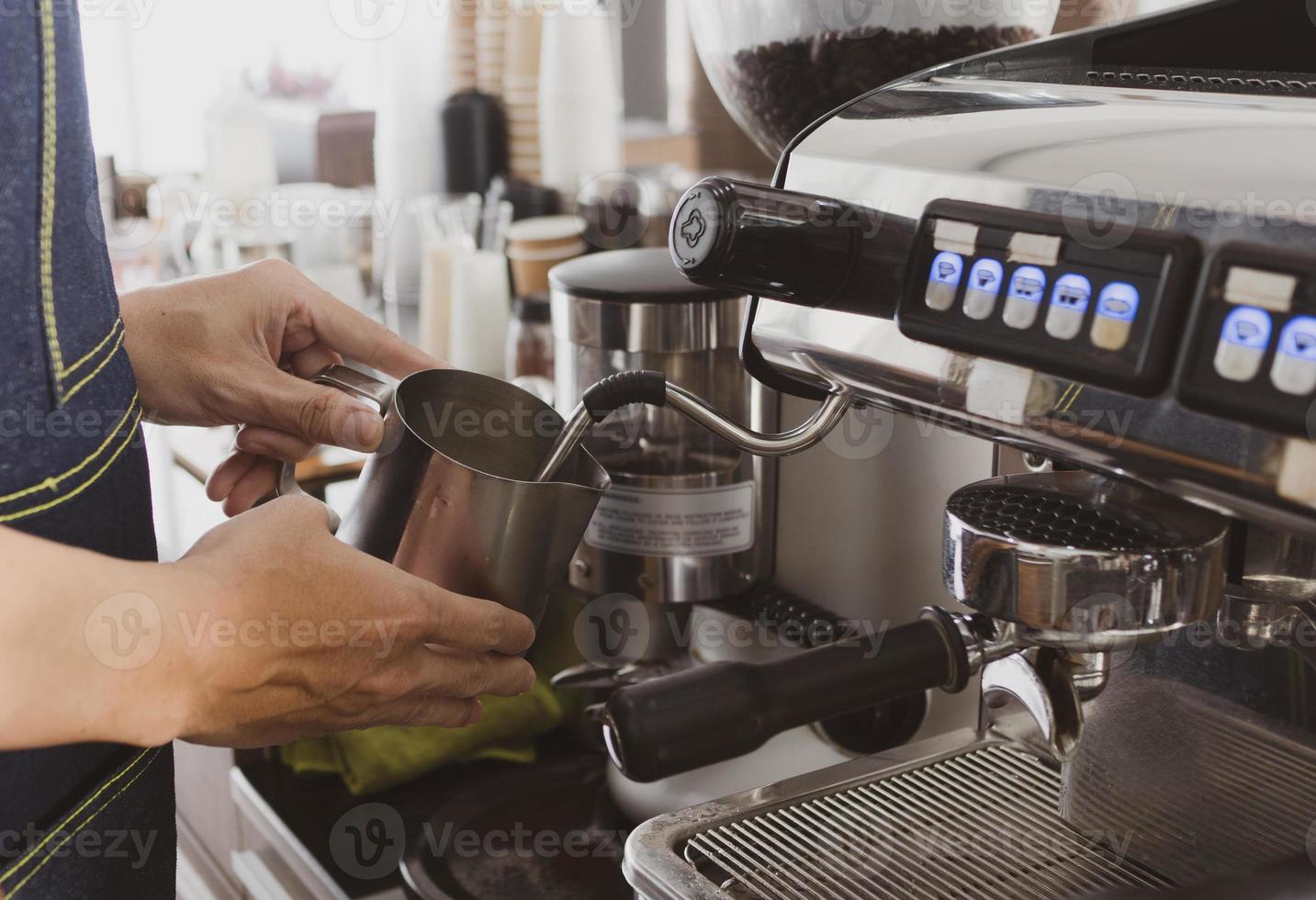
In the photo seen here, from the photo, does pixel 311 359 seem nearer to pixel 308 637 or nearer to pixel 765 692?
pixel 308 637

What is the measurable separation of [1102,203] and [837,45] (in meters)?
0.31

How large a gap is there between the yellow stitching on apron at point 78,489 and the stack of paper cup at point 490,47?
132 centimetres

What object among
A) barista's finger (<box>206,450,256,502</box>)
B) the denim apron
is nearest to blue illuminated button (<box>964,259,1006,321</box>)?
the denim apron

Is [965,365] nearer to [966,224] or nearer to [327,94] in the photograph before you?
[966,224]

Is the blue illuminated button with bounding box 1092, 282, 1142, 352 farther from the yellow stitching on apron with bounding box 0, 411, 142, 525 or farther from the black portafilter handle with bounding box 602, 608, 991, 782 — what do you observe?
the yellow stitching on apron with bounding box 0, 411, 142, 525

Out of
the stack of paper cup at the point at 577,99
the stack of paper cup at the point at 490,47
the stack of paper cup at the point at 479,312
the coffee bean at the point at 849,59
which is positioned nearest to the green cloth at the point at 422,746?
the coffee bean at the point at 849,59

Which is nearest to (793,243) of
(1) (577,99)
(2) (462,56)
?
(1) (577,99)

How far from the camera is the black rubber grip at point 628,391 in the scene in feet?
1.62

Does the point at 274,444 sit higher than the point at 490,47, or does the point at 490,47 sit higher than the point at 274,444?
the point at 490,47

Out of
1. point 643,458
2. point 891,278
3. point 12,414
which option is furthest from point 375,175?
point 891,278

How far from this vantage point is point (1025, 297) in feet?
1.23

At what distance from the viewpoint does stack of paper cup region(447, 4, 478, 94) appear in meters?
1.84

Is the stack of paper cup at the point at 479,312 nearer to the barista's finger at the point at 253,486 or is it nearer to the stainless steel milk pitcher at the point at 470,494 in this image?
the barista's finger at the point at 253,486

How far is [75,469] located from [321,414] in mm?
116
